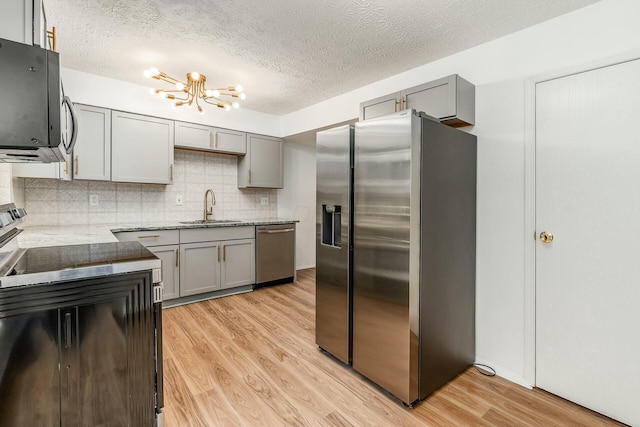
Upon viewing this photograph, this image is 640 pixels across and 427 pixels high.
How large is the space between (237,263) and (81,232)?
1725 mm

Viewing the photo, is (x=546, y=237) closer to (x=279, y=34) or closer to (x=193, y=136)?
(x=279, y=34)

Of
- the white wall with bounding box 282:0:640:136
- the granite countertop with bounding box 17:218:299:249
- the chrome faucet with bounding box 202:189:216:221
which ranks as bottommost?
the granite countertop with bounding box 17:218:299:249

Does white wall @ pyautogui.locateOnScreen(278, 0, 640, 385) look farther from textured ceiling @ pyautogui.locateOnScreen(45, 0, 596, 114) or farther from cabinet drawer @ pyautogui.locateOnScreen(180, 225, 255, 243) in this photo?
cabinet drawer @ pyautogui.locateOnScreen(180, 225, 255, 243)

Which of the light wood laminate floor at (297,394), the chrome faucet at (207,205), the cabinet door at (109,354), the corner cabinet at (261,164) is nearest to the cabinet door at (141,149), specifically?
the chrome faucet at (207,205)

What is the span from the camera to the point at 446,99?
223 cm

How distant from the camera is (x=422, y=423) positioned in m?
1.66

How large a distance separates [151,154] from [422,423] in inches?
138

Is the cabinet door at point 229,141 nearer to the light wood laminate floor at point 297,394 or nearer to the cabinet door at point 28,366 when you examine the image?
the light wood laminate floor at point 297,394

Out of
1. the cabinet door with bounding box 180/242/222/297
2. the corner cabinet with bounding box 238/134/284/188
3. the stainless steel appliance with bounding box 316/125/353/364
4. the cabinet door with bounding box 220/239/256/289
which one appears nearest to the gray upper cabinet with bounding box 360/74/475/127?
the stainless steel appliance with bounding box 316/125/353/364

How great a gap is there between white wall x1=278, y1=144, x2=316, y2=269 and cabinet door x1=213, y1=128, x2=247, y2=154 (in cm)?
101

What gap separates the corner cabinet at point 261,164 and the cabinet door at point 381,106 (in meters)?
1.86

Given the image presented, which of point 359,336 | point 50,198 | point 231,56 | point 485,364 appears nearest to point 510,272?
point 485,364

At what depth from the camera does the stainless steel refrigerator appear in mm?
1780

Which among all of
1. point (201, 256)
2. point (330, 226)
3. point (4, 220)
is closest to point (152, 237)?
point (201, 256)
